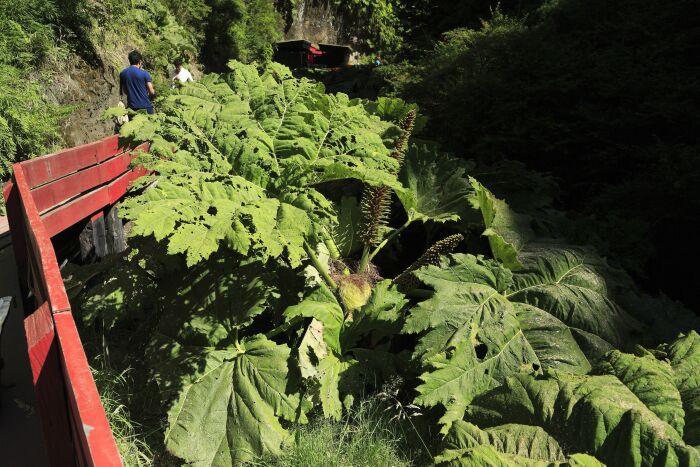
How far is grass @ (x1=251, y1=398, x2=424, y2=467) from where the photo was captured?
283 cm

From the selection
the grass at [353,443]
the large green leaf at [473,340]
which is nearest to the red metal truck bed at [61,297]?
the grass at [353,443]

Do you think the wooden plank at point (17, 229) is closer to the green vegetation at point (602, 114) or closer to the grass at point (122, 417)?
the grass at point (122, 417)

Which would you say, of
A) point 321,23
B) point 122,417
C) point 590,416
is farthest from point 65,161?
point 321,23

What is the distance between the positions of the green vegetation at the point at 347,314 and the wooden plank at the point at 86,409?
3.07 ft

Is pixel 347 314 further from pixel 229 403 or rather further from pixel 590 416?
pixel 590 416

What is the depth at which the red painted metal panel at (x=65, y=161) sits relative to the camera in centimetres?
415

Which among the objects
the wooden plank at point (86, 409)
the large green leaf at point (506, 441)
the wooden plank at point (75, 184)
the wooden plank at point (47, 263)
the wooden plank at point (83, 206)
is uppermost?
the wooden plank at point (47, 263)

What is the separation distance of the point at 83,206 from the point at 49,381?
3.03 meters

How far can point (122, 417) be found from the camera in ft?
10.8

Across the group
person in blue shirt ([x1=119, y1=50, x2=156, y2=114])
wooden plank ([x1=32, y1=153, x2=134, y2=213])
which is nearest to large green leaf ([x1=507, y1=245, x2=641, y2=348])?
wooden plank ([x1=32, y1=153, x2=134, y2=213])

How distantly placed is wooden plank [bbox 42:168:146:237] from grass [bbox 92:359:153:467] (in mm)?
1227

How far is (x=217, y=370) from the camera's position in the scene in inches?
128

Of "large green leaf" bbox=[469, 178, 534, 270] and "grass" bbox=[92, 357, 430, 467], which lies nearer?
"grass" bbox=[92, 357, 430, 467]

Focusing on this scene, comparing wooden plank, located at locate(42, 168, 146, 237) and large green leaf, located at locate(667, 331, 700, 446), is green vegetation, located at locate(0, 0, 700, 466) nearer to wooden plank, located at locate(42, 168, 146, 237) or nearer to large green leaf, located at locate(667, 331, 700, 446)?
large green leaf, located at locate(667, 331, 700, 446)
